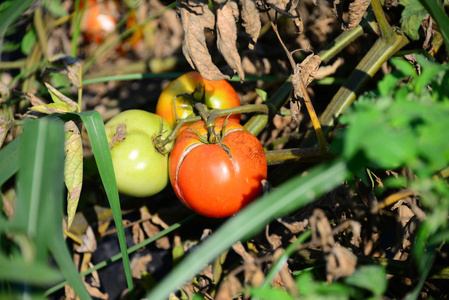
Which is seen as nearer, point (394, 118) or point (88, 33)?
point (394, 118)

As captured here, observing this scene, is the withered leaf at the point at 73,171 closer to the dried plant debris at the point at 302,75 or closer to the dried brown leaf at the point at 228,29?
the dried brown leaf at the point at 228,29

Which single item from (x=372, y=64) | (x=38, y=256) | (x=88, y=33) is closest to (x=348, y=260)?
(x=38, y=256)

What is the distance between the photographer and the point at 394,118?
1.91 feet

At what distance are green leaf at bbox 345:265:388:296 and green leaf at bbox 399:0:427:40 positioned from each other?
2.62 feet

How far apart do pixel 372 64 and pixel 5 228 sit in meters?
1.07

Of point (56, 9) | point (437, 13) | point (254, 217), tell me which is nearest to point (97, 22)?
point (56, 9)

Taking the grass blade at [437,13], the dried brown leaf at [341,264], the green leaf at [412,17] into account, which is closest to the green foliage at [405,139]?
the dried brown leaf at [341,264]

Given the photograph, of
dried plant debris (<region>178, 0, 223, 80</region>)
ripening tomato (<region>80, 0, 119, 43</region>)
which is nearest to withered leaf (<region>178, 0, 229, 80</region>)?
dried plant debris (<region>178, 0, 223, 80</region>)

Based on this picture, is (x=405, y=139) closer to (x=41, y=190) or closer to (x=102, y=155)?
(x=41, y=190)

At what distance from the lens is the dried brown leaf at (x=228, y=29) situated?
40.1 inches

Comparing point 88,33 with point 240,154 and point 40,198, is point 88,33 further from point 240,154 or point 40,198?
point 40,198

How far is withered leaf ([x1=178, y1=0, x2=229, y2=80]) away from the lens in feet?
3.51

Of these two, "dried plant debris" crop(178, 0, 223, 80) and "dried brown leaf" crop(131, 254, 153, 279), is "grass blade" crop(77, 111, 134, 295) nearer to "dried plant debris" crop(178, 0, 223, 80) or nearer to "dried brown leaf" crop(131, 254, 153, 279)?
"dried plant debris" crop(178, 0, 223, 80)

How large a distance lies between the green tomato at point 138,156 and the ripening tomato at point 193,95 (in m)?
0.06
